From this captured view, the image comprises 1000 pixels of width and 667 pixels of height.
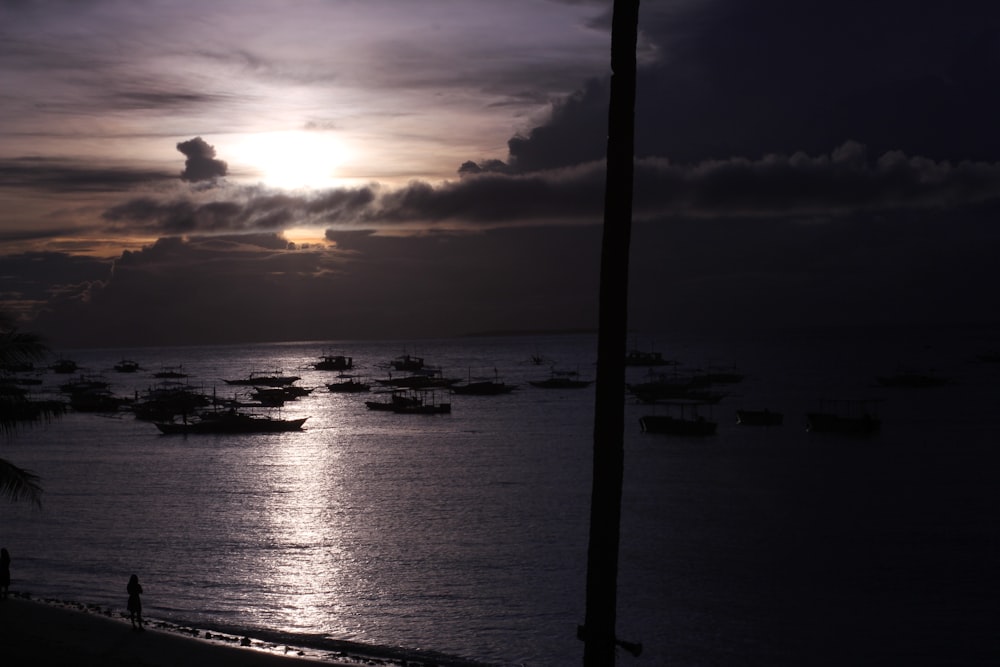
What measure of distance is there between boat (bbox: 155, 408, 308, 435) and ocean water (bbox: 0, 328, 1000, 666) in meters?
7.01

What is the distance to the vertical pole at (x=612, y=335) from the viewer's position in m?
6.93

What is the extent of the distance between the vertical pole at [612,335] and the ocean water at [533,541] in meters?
16.2

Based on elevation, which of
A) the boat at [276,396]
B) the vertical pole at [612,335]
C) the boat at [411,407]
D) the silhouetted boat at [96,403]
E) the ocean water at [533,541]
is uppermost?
the vertical pole at [612,335]

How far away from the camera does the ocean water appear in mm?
24922

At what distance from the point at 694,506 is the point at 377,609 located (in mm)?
21700

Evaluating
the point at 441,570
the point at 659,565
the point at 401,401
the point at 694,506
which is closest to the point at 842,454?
the point at 694,506

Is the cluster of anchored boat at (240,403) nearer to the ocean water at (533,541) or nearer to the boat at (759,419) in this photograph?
the ocean water at (533,541)

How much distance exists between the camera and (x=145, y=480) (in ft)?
180

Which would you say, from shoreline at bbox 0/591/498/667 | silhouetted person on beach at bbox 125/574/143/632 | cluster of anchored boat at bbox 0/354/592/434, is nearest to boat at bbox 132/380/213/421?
cluster of anchored boat at bbox 0/354/592/434

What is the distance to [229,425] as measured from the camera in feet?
272

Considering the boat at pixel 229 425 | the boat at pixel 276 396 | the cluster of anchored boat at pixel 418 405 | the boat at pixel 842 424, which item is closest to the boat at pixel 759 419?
the cluster of anchored boat at pixel 418 405

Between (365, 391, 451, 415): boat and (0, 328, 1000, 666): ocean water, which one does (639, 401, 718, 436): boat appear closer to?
(0, 328, 1000, 666): ocean water

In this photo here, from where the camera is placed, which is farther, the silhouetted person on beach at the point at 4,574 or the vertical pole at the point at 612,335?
the silhouetted person on beach at the point at 4,574

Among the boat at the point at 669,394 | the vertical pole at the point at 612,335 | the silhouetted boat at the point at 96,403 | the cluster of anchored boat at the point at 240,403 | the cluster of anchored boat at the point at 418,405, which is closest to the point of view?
the vertical pole at the point at 612,335
